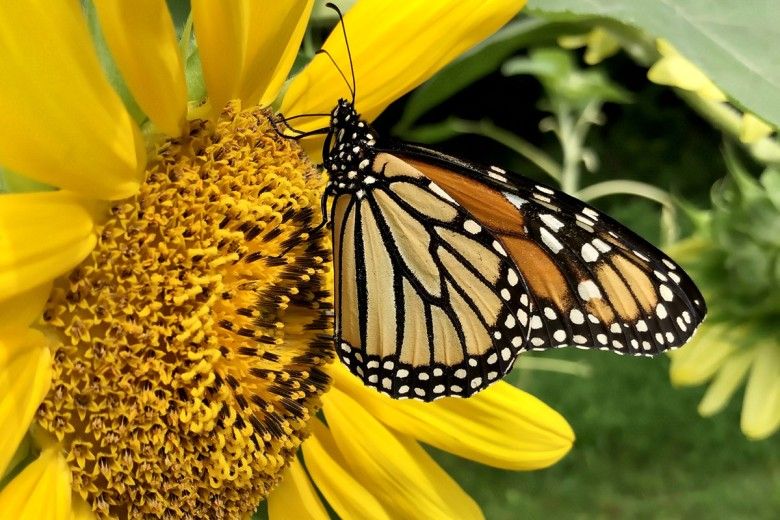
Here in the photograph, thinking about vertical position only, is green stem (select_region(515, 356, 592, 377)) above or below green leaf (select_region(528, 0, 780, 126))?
below

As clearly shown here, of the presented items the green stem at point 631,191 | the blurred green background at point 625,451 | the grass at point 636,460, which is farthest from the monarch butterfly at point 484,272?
the grass at point 636,460

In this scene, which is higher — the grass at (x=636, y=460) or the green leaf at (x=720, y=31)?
the green leaf at (x=720, y=31)

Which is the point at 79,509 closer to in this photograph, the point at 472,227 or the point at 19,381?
the point at 19,381

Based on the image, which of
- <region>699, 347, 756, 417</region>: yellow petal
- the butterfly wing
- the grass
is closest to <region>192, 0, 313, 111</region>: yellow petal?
the butterfly wing

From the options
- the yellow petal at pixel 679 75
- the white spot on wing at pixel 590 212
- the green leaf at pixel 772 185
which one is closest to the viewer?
the white spot on wing at pixel 590 212

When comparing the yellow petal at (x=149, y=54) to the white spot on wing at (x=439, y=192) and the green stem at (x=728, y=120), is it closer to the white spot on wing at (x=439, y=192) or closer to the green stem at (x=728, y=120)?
the white spot on wing at (x=439, y=192)

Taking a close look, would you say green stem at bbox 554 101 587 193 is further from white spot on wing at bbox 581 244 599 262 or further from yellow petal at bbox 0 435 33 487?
yellow petal at bbox 0 435 33 487
